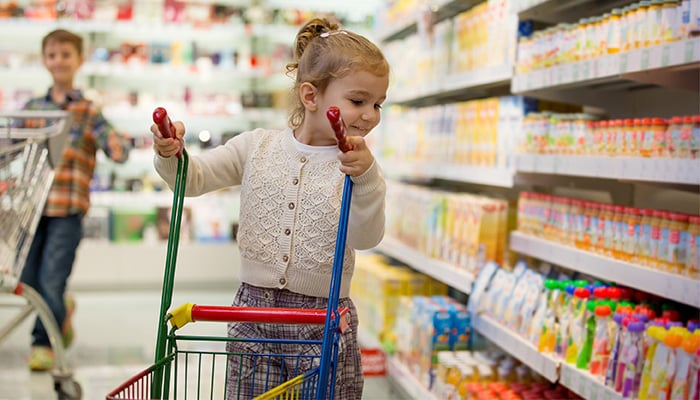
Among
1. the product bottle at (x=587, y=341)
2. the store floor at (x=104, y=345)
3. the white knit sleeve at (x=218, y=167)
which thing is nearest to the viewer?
the white knit sleeve at (x=218, y=167)

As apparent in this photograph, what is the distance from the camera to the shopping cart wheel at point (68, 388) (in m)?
3.59

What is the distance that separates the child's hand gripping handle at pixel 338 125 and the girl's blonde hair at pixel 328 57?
1.11 feet

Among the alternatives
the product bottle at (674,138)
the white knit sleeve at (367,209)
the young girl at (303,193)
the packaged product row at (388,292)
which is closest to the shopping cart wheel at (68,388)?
the packaged product row at (388,292)

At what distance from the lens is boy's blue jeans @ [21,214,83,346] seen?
13.8ft

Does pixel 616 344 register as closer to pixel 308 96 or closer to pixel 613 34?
pixel 613 34

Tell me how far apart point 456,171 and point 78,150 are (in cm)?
180

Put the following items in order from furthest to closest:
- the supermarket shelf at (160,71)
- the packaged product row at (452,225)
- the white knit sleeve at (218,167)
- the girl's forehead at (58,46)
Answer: the supermarket shelf at (160,71), the girl's forehead at (58,46), the packaged product row at (452,225), the white knit sleeve at (218,167)

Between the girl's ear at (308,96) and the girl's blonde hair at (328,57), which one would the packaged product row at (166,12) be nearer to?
the girl's blonde hair at (328,57)

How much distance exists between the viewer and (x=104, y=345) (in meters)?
5.06

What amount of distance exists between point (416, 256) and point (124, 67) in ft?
12.1

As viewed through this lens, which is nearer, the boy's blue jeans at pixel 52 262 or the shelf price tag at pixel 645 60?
the shelf price tag at pixel 645 60

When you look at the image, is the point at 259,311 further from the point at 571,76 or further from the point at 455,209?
the point at 455,209

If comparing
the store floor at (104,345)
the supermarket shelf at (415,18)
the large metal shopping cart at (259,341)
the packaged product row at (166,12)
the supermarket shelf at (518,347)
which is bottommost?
the store floor at (104,345)

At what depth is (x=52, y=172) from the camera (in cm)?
339
